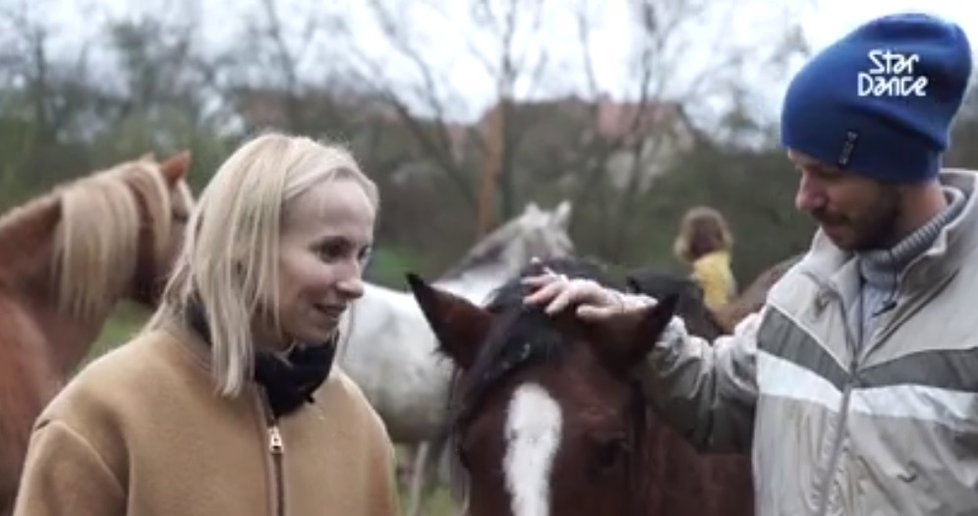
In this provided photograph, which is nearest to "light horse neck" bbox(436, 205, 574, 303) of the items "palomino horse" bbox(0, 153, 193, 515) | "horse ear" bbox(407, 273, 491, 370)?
"palomino horse" bbox(0, 153, 193, 515)

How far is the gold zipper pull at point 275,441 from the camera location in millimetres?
2725

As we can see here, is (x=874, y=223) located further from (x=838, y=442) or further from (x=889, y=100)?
(x=838, y=442)

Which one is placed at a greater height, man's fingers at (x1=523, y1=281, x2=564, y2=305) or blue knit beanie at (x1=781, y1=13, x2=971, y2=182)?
blue knit beanie at (x1=781, y1=13, x2=971, y2=182)

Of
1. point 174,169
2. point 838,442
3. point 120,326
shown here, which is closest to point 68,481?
point 838,442

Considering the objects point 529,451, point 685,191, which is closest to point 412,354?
point 529,451

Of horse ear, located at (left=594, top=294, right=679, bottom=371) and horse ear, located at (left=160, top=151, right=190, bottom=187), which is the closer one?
horse ear, located at (left=594, top=294, right=679, bottom=371)

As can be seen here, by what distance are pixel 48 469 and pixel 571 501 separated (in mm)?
1179

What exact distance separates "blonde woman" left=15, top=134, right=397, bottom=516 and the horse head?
70cm

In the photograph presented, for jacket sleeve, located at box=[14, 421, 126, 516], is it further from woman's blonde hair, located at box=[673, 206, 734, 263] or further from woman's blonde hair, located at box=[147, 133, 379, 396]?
woman's blonde hair, located at box=[673, 206, 734, 263]

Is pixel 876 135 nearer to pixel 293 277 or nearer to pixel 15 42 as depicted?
pixel 293 277

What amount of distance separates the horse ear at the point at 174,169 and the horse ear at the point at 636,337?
3.52 meters

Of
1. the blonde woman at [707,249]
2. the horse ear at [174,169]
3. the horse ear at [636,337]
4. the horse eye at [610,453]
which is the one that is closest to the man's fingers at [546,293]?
the horse ear at [636,337]

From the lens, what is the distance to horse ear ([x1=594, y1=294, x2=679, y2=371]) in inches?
138

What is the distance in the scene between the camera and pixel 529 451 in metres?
3.42
